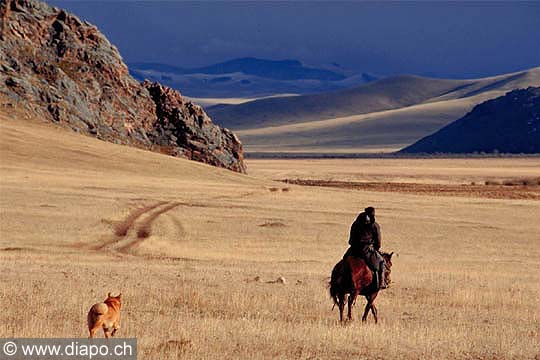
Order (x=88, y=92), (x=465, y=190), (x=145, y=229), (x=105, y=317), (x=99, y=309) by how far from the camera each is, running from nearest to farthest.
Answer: (x=99, y=309) < (x=105, y=317) < (x=145, y=229) < (x=465, y=190) < (x=88, y=92)

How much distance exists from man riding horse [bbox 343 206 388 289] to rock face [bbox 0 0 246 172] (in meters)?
71.2

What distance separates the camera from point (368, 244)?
1831cm

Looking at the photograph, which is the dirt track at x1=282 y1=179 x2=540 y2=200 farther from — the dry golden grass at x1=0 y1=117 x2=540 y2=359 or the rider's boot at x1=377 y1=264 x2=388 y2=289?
the rider's boot at x1=377 y1=264 x2=388 y2=289

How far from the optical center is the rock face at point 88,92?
8669 cm

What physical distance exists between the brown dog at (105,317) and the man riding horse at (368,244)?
5.63 meters

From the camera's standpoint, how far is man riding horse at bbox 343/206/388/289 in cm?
1828

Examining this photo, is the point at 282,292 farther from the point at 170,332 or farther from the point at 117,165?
the point at 117,165

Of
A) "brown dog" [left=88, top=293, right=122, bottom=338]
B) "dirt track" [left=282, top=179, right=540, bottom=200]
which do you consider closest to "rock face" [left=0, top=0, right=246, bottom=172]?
"dirt track" [left=282, top=179, right=540, bottom=200]

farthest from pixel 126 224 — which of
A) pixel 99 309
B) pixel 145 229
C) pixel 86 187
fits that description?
pixel 99 309

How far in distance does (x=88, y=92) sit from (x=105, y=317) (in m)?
77.4

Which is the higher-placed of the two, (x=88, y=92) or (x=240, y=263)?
(x=88, y=92)

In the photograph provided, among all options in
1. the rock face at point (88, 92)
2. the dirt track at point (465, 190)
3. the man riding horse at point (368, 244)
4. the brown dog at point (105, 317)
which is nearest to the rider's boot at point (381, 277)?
the man riding horse at point (368, 244)

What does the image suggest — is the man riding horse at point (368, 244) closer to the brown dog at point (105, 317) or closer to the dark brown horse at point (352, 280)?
the dark brown horse at point (352, 280)

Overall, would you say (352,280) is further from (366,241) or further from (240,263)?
(240,263)
